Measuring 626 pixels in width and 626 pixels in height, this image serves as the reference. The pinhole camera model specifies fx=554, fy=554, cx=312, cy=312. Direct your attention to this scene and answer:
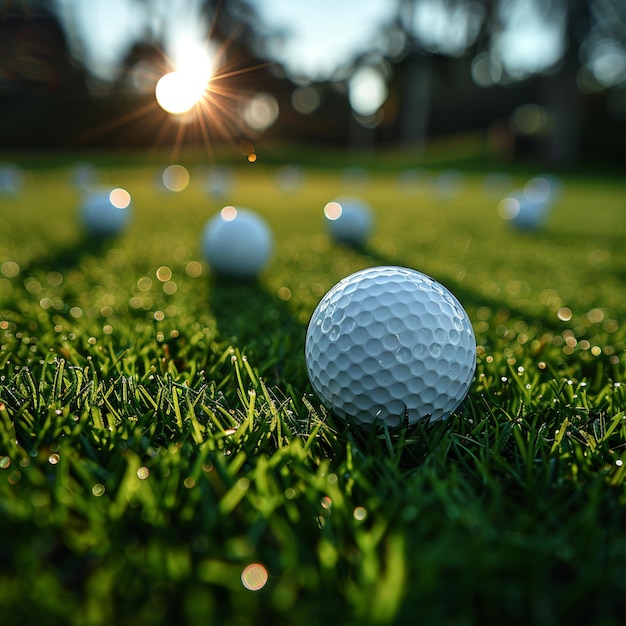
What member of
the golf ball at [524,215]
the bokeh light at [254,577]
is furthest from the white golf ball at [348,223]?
the bokeh light at [254,577]

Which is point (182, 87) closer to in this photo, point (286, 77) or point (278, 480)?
point (278, 480)

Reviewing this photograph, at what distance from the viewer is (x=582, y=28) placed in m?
26.9

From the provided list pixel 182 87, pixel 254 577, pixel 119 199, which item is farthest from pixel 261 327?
pixel 119 199

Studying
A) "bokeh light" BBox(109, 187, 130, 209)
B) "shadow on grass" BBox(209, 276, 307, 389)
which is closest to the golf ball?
"shadow on grass" BBox(209, 276, 307, 389)

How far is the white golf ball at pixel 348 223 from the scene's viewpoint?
5.76 metres

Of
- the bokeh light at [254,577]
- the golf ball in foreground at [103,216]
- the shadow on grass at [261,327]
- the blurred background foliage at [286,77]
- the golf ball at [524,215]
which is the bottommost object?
the bokeh light at [254,577]

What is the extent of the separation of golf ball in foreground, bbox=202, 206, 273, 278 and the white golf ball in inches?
66.1

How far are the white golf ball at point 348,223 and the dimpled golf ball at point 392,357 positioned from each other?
3800 mm

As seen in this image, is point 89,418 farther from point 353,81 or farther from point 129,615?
point 353,81

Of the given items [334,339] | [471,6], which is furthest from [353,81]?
[334,339]

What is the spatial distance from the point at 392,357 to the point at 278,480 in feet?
1.94

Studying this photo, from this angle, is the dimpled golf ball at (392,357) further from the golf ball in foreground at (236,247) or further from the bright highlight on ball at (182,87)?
the bright highlight on ball at (182,87)

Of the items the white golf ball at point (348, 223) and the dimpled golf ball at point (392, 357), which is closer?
the dimpled golf ball at point (392, 357)

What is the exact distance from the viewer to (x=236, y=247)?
4.06 metres
